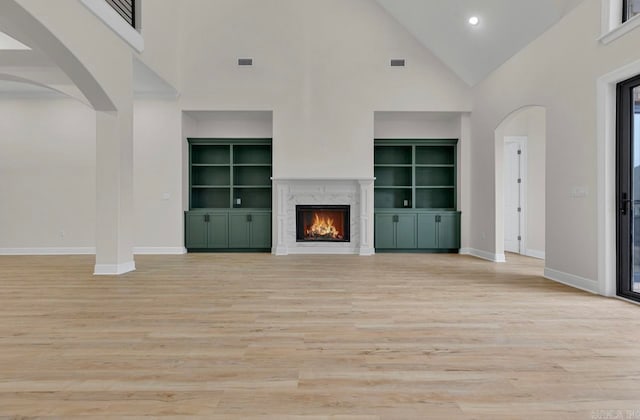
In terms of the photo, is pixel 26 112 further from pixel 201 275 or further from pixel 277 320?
pixel 277 320

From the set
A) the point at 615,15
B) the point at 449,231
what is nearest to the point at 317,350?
the point at 615,15

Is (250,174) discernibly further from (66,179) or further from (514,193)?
(514,193)

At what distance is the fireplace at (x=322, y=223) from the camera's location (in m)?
7.60

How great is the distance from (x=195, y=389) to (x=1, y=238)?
7.90 metres

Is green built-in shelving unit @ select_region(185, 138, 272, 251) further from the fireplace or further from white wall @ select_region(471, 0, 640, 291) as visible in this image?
white wall @ select_region(471, 0, 640, 291)

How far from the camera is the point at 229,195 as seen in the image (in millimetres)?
8211

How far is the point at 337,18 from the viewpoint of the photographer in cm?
732

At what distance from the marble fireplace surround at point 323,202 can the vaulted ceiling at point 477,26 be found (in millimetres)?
2806

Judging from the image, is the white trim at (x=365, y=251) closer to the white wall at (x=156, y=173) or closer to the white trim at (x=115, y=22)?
the white wall at (x=156, y=173)

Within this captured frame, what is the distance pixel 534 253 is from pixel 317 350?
20.9 ft

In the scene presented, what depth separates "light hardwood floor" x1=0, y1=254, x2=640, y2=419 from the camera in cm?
171

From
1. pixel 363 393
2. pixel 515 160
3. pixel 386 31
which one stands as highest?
pixel 386 31

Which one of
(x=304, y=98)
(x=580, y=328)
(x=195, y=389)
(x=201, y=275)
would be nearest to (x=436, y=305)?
(x=580, y=328)

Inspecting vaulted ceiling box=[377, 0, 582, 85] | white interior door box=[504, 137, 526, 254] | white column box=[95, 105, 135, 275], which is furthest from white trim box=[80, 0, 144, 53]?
white interior door box=[504, 137, 526, 254]
